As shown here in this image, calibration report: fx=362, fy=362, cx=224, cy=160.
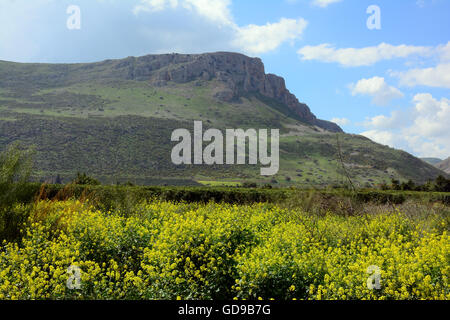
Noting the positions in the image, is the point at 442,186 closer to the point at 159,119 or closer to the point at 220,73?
the point at 159,119

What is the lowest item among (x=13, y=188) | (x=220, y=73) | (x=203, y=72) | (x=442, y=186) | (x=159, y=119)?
(x=442, y=186)

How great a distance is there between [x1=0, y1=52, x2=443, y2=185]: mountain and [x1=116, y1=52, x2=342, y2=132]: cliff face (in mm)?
476

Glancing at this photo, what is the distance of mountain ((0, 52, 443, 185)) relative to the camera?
193ft

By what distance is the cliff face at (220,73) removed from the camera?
154000mm

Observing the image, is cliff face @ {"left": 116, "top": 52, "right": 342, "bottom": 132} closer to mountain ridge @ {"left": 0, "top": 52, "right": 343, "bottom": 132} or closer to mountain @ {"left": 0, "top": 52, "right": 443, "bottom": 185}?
mountain ridge @ {"left": 0, "top": 52, "right": 343, "bottom": 132}

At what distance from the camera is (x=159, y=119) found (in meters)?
90.6

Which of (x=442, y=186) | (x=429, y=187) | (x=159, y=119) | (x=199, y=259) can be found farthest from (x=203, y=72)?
(x=199, y=259)

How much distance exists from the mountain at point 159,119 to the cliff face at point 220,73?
48 cm

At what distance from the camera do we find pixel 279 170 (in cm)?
7662

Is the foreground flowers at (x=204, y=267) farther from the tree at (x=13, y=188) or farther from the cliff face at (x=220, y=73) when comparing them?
the cliff face at (x=220, y=73)

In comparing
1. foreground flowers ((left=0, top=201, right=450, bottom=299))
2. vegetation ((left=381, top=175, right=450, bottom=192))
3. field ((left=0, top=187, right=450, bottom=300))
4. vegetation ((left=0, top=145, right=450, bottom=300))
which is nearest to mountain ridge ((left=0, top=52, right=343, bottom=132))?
vegetation ((left=381, top=175, right=450, bottom=192))

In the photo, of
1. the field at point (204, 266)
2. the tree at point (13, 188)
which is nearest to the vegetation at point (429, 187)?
the field at point (204, 266)

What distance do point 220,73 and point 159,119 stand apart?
7527cm
